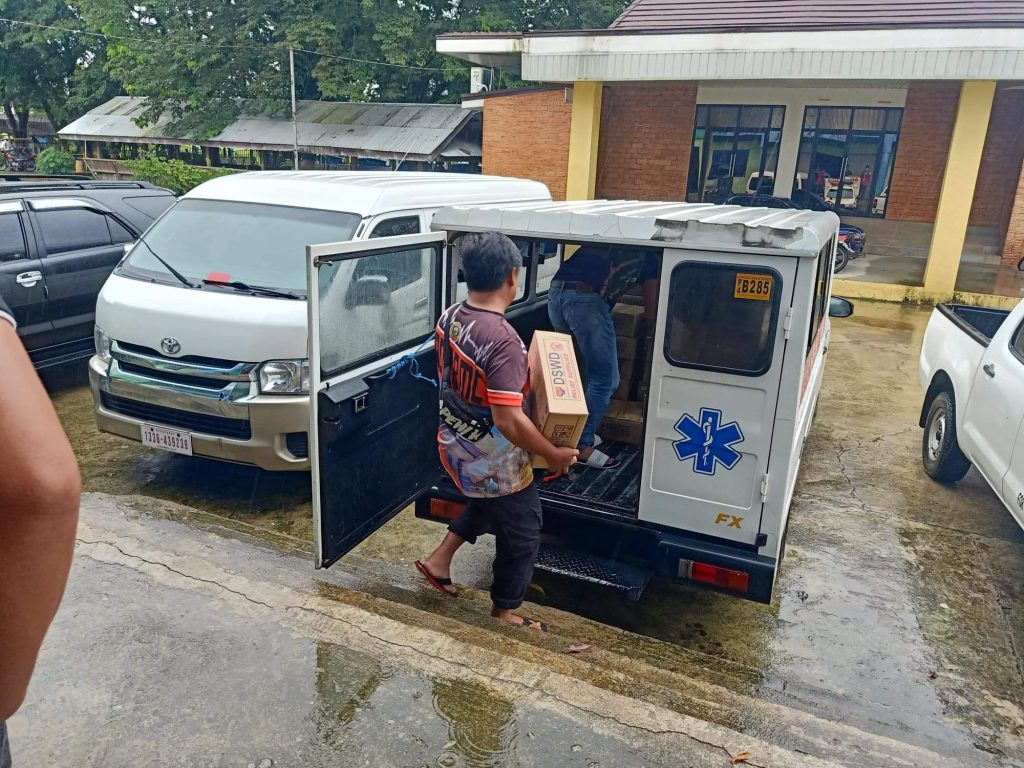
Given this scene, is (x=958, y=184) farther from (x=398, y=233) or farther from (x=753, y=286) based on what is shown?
(x=753, y=286)

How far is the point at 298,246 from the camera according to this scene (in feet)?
16.3

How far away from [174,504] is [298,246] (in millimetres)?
1831

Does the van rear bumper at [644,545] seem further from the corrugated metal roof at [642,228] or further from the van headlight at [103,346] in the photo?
the van headlight at [103,346]

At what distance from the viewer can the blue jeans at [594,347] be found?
462 cm

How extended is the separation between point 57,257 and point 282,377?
3743 millimetres

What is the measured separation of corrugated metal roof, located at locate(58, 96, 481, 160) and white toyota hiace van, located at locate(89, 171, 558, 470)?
18.4 meters

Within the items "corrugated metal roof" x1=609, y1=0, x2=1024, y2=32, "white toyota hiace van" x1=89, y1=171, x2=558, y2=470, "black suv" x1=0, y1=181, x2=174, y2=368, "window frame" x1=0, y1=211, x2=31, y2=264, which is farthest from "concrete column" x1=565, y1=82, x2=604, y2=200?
"window frame" x1=0, y1=211, x2=31, y2=264

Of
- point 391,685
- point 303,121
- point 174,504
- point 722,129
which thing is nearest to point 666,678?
point 391,685

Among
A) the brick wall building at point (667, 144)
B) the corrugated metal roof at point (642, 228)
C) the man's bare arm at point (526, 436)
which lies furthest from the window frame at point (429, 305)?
the brick wall building at point (667, 144)

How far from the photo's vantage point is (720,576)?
343cm

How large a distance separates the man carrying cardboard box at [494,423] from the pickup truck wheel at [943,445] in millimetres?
3820

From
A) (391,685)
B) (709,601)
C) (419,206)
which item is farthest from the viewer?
(419,206)

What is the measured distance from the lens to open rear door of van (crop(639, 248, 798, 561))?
3.20 m

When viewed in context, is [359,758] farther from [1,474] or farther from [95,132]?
[95,132]
